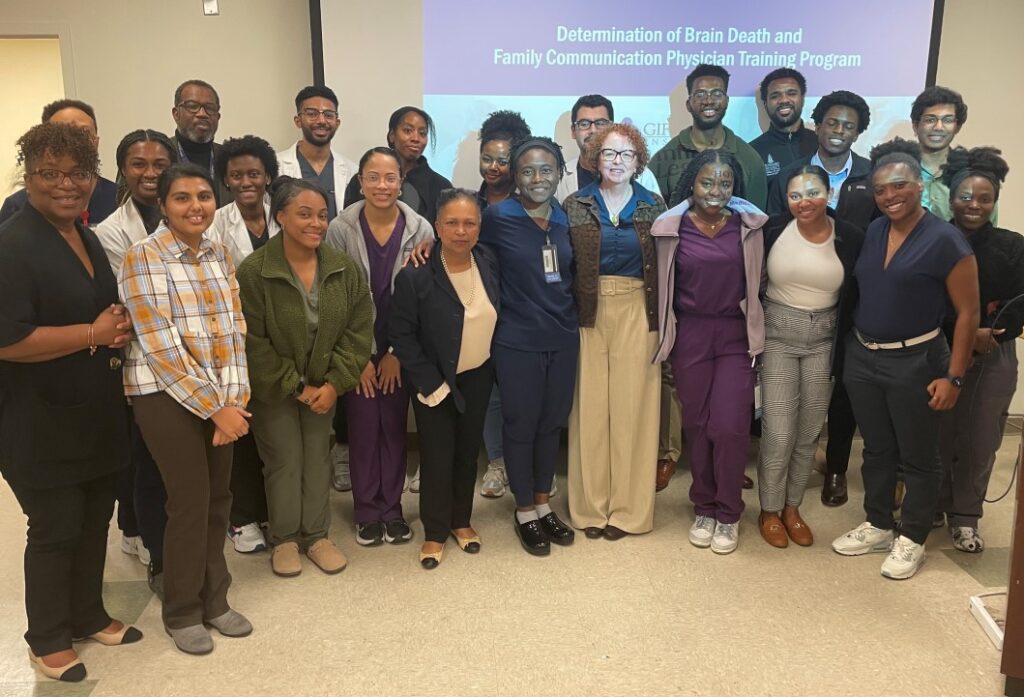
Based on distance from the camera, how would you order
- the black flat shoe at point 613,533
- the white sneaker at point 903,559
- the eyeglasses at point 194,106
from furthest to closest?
the eyeglasses at point 194,106
the black flat shoe at point 613,533
the white sneaker at point 903,559

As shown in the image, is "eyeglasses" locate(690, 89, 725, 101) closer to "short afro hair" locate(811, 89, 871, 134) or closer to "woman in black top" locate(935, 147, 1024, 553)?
"short afro hair" locate(811, 89, 871, 134)

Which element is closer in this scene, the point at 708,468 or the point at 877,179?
the point at 877,179

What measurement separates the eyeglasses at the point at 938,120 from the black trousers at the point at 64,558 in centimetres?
388

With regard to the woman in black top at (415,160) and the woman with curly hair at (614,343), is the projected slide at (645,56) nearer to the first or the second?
the woman in black top at (415,160)

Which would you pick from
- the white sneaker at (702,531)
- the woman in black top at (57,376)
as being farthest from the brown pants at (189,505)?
the white sneaker at (702,531)

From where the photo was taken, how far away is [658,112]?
4.63m

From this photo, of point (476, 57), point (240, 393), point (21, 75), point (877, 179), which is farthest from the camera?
point (21, 75)

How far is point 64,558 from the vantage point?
2.39 metres

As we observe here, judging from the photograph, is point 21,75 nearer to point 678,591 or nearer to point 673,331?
point 673,331

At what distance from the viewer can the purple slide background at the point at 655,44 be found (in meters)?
4.49

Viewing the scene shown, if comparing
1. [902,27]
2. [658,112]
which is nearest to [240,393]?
[658,112]

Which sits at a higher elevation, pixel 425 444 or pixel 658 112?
pixel 658 112

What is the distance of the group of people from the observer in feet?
8.29

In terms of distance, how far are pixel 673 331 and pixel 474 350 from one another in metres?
0.87
